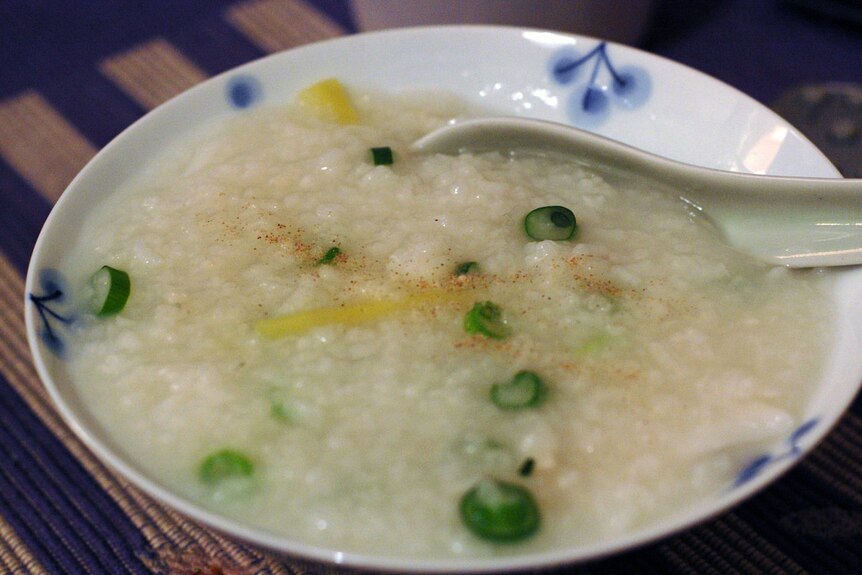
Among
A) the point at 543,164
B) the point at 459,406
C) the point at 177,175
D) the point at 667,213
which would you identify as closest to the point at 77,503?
the point at 177,175

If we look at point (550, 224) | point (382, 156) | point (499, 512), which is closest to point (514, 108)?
point (382, 156)

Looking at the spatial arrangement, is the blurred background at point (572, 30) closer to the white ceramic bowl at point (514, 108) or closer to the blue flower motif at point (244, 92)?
the white ceramic bowl at point (514, 108)

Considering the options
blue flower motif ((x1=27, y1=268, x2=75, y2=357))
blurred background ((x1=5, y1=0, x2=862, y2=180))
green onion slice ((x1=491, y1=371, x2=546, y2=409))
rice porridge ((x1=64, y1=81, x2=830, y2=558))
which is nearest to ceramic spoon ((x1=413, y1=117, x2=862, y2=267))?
rice porridge ((x1=64, y1=81, x2=830, y2=558))

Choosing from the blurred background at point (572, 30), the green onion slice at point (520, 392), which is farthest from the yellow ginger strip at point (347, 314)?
the blurred background at point (572, 30)

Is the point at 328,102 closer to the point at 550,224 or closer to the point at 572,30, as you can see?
the point at 550,224

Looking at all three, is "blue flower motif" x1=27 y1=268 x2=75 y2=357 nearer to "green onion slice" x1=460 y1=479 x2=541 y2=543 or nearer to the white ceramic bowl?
the white ceramic bowl

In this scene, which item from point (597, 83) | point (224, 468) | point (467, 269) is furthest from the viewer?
point (597, 83)

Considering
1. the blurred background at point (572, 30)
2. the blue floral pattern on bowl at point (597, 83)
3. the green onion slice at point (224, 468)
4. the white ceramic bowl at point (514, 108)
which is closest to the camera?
the green onion slice at point (224, 468)
